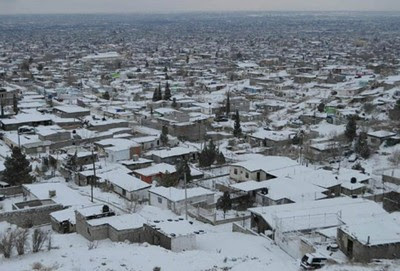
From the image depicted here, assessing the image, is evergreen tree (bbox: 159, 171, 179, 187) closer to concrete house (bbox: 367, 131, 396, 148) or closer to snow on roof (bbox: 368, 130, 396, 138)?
concrete house (bbox: 367, 131, 396, 148)

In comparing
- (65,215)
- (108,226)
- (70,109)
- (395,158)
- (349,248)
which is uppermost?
(349,248)

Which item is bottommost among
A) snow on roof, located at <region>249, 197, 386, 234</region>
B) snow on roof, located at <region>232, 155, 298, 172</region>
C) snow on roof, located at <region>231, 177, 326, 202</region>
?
snow on roof, located at <region>232, 155, 298, 172</region>

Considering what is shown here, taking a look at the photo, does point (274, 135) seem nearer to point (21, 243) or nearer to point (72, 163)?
point (72, 163)

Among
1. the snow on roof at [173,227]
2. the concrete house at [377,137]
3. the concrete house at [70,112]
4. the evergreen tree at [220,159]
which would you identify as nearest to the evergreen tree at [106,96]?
the concrete house at [70,112]

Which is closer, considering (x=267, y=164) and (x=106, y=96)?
(x=267, y=164)

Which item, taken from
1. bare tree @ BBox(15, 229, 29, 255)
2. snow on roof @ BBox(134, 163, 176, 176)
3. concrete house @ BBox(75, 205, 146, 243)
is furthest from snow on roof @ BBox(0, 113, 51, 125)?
bare tree @ BBox(15, 229, 29, 255)

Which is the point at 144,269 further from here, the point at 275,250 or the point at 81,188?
the point at 81,188

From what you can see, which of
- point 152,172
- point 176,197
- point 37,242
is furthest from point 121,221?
point 152,172
